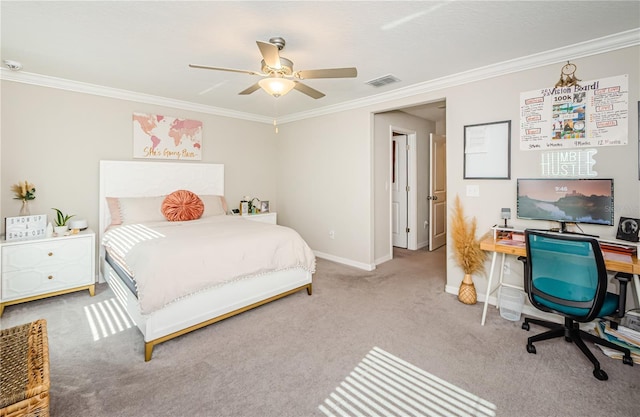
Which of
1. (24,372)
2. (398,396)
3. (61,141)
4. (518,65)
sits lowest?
(398,396)

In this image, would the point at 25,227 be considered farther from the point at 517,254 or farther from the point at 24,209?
the point at 517,254

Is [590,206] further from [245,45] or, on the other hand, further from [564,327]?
[245,45]

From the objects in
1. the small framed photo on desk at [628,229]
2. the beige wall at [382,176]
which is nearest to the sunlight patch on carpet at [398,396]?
the beige wall at [382,176]

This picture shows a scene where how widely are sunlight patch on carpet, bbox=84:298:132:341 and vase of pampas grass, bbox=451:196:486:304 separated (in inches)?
130

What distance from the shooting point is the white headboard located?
146 inches

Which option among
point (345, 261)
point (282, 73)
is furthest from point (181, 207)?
point (345, 261)

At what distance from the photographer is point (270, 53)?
2.00 m

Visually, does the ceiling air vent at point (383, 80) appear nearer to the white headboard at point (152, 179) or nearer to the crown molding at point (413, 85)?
the crown molding at point (413, 85)

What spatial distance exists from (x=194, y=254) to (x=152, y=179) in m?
2.21

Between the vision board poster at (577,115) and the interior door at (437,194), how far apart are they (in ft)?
8.02

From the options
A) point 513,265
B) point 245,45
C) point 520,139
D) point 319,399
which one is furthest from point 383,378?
point 245,45

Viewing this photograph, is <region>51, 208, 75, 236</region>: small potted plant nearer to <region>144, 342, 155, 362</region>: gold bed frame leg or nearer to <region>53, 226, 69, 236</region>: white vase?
<region>53, 226, 69, 236</region>: white vase

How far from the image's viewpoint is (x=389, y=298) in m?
3.29

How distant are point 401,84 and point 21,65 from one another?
12.9 feet
